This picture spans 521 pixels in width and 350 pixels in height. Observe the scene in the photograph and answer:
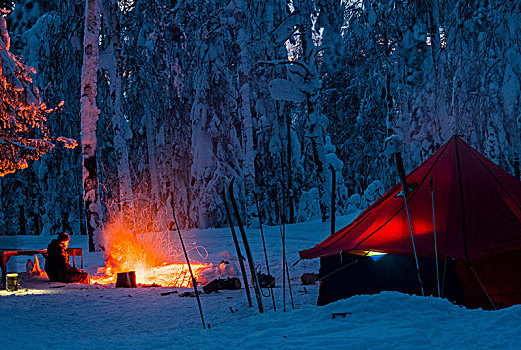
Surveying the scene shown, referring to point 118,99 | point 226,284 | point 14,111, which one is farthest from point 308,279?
point 118,99

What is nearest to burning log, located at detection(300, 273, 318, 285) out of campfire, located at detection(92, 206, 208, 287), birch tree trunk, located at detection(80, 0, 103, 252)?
campfire, located at detection(92, 206, 208, 287)

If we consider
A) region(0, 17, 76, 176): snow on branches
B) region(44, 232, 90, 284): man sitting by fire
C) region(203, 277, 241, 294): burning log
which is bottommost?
region(203, 277, 241, 294): burning log

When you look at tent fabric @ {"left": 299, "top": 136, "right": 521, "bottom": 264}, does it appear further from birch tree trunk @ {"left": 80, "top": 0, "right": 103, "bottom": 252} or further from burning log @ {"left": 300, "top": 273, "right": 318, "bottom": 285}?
birch tree trunk @ {"left": 80, "top": 0, "right": 103, "bottom": 252}

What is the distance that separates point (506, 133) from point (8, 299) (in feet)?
28.4

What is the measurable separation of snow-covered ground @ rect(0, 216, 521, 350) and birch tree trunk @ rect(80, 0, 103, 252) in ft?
12.6

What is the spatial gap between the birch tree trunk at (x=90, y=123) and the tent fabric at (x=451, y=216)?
6.66 m

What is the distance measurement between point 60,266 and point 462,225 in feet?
21.6

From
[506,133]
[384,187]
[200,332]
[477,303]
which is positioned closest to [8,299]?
[200,332]

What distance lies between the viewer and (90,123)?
1148 centimetres

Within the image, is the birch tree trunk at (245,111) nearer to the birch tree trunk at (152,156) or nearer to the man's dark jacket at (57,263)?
the birch tree trunk at (152,156)

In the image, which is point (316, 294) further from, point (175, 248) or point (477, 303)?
point (175, 248)

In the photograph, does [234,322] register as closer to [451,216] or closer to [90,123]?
→ [451,216]

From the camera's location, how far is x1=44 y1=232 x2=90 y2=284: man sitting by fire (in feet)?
28.3

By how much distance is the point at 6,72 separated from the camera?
8.92 m
